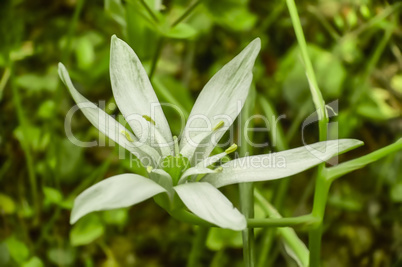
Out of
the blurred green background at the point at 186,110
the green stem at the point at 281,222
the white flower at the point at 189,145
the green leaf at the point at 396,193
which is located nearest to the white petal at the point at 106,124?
the white flower at the point at 189,145

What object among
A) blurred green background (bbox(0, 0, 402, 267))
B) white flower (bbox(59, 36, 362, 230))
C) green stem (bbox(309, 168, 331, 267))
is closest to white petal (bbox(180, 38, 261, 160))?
white flower (bbox(59, 36, 362, 230))

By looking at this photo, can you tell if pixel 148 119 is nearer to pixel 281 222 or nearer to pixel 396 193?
pixel 281 222

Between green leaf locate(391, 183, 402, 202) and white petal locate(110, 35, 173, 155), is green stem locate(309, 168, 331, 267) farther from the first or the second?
green leaf locate(391, 183, 402, 202)

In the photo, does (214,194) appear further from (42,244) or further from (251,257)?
(42,244)

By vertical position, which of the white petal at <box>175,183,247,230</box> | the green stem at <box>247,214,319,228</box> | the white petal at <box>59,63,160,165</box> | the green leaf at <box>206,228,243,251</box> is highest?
the white petal at <box>59,63,160,165</box>

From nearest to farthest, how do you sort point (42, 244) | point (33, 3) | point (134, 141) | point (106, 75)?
point (134, 141) < point (42, 244) < point (106, 75) < point (33, 3)

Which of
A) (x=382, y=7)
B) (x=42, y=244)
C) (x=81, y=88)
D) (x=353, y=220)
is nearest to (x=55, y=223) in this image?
(x=42, y=244)

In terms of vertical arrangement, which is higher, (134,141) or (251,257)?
(134,141)
